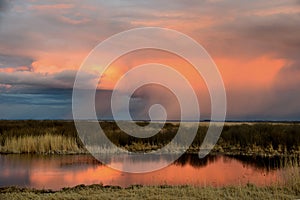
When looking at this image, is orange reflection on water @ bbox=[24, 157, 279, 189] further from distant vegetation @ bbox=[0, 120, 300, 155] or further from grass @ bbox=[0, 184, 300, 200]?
distant vegetation @ bbox=[0, 120, 300, 155]

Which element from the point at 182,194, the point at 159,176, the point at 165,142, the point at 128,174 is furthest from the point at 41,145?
the point at 182,194

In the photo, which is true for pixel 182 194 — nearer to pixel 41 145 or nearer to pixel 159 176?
pixel 159 176

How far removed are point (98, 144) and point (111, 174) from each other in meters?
9.06

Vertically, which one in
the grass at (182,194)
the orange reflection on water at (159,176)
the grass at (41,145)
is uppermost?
the grass at (41,145)

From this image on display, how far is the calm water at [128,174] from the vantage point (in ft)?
46.9

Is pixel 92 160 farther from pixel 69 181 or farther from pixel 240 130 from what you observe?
pixel 240 130

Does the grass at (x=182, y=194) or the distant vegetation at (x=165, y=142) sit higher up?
the distant vegetation at (x=165, y=142)

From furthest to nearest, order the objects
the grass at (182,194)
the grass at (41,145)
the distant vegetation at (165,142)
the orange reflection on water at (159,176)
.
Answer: the distant vegetation at (165,142) < the grass at (41,145) < the orange reflection on water at (159,176) < the grass at (182,194)

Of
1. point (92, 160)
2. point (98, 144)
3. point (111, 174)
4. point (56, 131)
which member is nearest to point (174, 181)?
point (111, 174)

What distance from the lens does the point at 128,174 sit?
16328 millimetres

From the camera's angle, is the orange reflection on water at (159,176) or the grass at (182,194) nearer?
the grass at (182,194)

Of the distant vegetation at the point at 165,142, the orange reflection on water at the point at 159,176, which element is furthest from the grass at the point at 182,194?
the distant vegetation at the point at 165,142

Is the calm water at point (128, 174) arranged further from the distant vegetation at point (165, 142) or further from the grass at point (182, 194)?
the distant vegetation at point (165, 142)

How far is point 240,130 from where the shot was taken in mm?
28516
